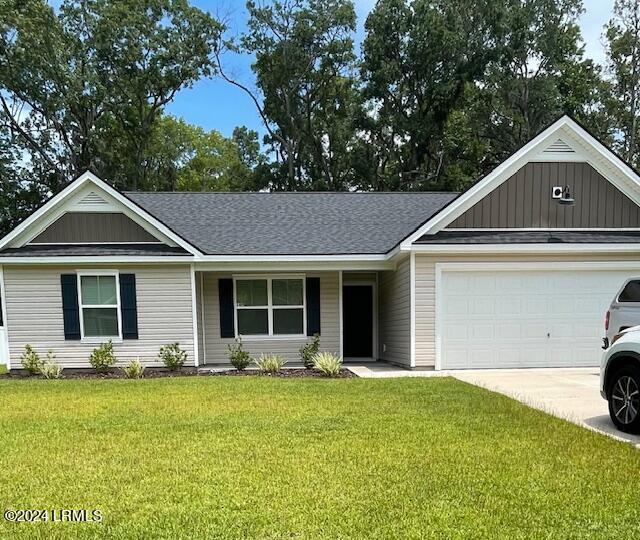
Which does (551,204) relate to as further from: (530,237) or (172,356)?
(172,356)

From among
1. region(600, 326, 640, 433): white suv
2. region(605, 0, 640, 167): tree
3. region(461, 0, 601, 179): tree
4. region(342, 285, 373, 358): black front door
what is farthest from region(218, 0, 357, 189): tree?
region(600, 326, 640, 433): white suv

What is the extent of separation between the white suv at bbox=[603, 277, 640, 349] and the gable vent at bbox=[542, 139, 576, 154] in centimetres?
402

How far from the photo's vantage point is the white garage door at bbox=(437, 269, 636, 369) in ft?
33.2

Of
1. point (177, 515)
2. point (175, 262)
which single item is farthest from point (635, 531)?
point (175, 262)

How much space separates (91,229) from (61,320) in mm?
2147

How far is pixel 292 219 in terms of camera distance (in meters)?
13.1

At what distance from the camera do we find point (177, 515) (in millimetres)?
3275

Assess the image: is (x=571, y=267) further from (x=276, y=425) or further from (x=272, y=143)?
(x=272, y=143)

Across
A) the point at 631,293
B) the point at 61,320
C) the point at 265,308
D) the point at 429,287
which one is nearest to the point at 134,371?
the point at 61,320

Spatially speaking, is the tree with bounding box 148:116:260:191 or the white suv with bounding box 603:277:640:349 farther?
the tree with bounding box 148:116:260:191

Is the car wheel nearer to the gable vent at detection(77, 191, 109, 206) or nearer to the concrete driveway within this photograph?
the concrete driveway

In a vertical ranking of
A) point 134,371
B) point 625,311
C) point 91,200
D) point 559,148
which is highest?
point 559,148

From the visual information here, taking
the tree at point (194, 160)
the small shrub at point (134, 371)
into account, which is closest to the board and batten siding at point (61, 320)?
the small shrub at point (134, 371)

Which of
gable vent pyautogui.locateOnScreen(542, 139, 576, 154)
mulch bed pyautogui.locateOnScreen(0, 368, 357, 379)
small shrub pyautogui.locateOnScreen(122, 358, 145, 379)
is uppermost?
gable vent pyautogui.locateOnScreen(542, 139, 576, 154)
